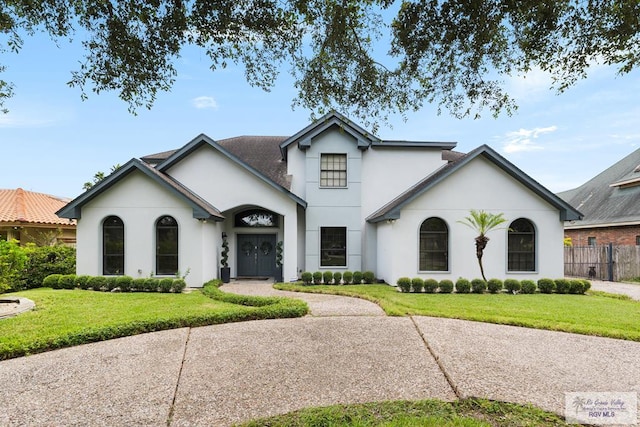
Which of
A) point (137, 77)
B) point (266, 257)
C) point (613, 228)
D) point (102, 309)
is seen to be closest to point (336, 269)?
point (266, 257)

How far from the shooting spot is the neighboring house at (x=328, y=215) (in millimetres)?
13000

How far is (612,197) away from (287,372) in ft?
84.1

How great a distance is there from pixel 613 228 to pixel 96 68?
83.1 ft

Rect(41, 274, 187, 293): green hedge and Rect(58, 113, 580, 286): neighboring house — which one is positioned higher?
Rect(58, 113, 580, 286): neighboring house

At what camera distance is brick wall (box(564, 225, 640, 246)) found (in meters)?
18.6

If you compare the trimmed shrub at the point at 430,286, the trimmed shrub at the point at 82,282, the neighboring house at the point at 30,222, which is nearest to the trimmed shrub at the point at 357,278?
the trimmed shrub at the point at 430,286

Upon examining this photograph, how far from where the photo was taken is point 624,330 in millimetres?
7215

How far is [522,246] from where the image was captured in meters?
13.5

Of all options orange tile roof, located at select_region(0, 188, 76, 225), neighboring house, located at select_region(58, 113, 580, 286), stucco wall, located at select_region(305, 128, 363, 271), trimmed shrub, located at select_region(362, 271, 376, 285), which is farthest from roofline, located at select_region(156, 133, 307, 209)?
orange tile roof, located at select_region(0, 188, 76, 225)

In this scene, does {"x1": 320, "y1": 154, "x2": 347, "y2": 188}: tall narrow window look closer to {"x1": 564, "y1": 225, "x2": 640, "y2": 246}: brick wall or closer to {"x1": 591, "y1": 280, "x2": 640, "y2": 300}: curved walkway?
{"x1": 591, "y1": 280, "x2": 640, "y2": 300}: curved walkway

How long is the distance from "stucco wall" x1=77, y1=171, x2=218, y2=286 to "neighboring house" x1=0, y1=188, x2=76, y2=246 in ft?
24.8

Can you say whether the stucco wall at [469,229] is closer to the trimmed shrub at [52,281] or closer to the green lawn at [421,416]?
the green lawn at [421,416]

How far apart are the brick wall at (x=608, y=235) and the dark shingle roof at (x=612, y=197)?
0.46 meters

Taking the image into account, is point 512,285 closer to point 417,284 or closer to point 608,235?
point 417,284
